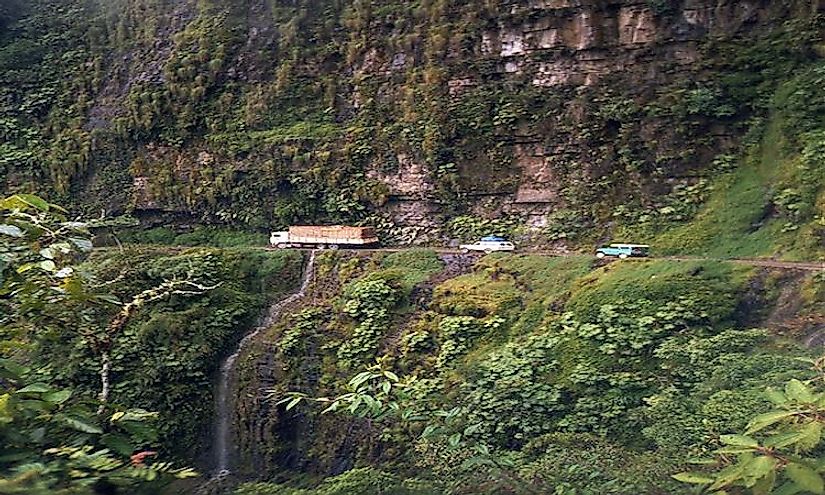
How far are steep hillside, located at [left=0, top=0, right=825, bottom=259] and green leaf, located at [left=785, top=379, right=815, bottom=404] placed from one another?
10135 millimetres

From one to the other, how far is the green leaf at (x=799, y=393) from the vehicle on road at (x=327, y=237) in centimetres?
1326

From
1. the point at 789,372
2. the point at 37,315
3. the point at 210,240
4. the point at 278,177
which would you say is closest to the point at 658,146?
the point at 789,372

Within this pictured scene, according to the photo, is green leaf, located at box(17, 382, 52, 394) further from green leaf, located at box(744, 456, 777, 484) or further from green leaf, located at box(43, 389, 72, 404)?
green leaf, located at box(744, 456, 777, 484)

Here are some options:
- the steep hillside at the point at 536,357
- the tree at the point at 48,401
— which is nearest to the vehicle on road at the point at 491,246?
the steep hillside at the point at 536,357

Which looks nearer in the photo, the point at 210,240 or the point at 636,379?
the point at 636,379

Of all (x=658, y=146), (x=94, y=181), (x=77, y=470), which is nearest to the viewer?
(x=77, y=470)

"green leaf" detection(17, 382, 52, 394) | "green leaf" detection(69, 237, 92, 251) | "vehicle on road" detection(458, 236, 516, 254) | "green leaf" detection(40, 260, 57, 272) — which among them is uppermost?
"green leaf" detection(69, 237, 92, 251)

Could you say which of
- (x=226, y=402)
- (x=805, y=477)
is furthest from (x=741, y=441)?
(x=226, y=402)

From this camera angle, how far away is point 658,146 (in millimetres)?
14383

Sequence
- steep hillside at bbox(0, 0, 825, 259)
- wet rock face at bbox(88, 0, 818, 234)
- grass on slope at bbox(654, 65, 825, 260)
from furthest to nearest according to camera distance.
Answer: wet rock face at bbox(88, 0, 818, 234) → steep hillside at bbox(0, 0, 825, 259) → grass on slope at bbox(654, 65, 825, 260)

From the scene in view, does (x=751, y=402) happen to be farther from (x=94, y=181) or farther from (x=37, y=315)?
(x=94, y=181)

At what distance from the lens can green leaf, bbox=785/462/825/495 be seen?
193 centimetres

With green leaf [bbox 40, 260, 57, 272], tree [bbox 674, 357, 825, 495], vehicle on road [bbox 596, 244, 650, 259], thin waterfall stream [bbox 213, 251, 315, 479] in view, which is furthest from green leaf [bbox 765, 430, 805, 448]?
vehicle on road [bbox 596, 244, 650, 259]

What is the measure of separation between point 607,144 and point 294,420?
9.09 metres
